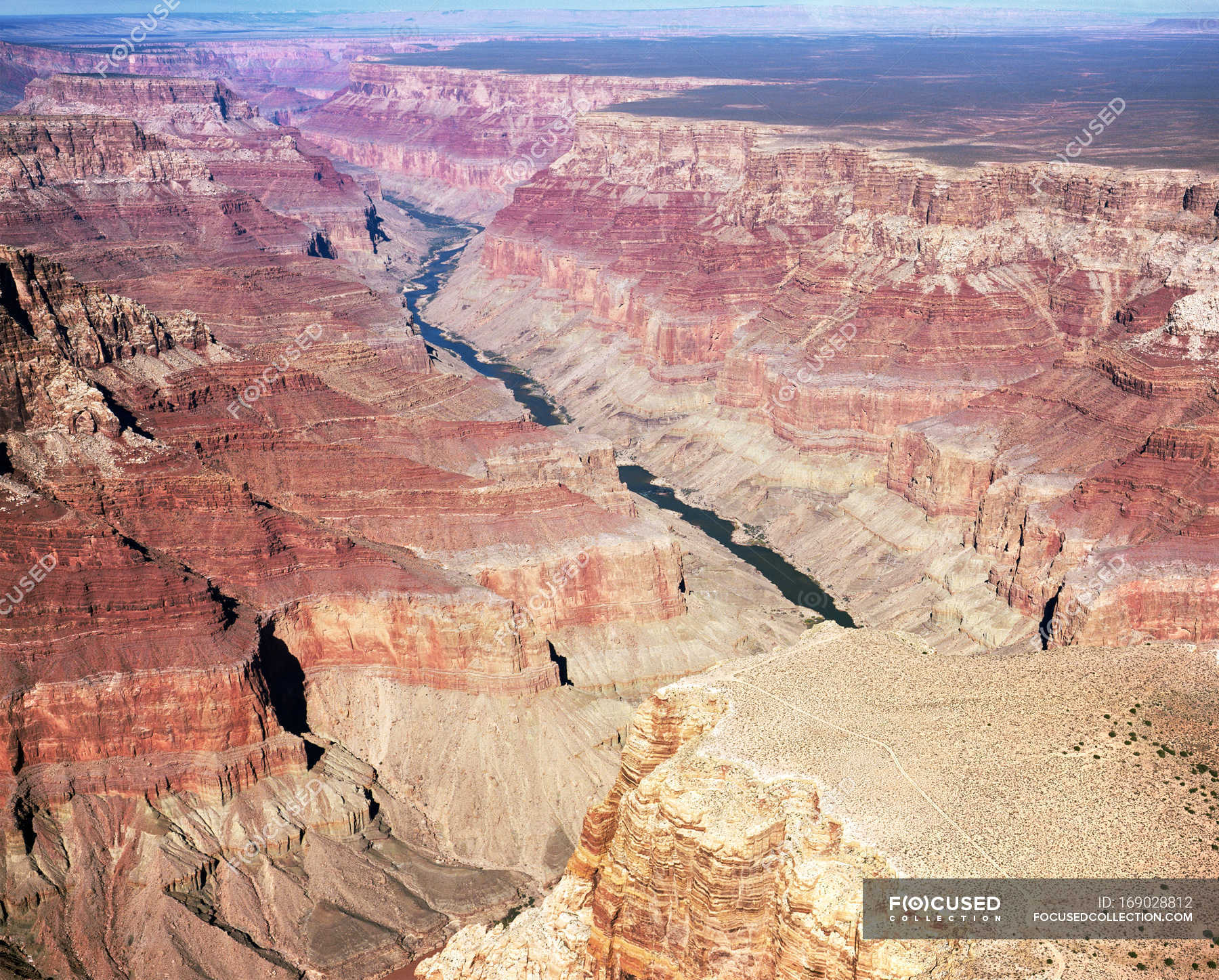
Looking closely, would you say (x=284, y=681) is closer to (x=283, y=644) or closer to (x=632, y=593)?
(x=283, y=644)

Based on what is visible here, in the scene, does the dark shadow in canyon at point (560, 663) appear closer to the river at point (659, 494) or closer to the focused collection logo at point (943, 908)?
the river at point (659, 494)

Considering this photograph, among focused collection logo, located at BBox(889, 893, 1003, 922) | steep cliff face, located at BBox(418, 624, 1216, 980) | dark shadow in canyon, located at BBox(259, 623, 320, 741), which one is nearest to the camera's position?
focused collection logo, located at BBox(889, 893, 1003, 922)

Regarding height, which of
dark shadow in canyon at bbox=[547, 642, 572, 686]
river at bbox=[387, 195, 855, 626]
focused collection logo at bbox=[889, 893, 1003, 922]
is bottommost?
river at bbox=[387, 195, 855, 626]

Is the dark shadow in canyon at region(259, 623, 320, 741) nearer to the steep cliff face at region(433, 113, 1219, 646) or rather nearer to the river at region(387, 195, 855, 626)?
the river at region(387, 195, 855, 626)

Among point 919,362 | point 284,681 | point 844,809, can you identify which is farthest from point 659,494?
point 844,809

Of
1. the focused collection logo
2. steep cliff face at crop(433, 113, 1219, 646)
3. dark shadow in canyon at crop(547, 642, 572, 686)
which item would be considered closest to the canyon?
dark shadow in canyon at crop(547, 642, 572, 686)

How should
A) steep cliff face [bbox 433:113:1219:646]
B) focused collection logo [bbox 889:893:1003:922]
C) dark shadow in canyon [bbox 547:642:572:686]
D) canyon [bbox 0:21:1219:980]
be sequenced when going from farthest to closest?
steep cliff face [bbox 433:113:1219:646]
dark shadow in canyon [bbox 547:642:572:686]
canyon [bbox 0:21:1219:980]
focused collection logo [bbox 889:893:1003:922]

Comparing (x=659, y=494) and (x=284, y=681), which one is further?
(x=659, y=494)
